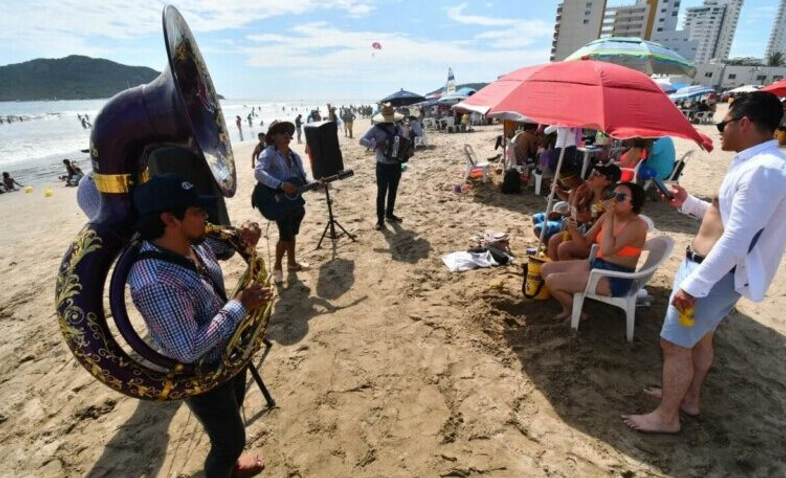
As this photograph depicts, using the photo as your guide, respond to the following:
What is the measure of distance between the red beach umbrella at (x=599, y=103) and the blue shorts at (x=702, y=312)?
4.13 feet

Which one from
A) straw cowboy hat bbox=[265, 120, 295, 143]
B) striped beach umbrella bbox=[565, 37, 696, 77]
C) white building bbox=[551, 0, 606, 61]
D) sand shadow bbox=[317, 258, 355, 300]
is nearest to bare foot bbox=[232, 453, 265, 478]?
sand shadow bbox=[317, 258, 355, 300]

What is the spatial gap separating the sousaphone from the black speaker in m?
3.26

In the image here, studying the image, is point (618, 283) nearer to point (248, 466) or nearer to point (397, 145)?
point (248, 466)

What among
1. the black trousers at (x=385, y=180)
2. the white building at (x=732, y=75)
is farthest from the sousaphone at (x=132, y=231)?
the white building at (x=732, y=75)

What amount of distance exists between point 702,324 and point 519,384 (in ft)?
4.45

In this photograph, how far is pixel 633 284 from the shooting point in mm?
3348

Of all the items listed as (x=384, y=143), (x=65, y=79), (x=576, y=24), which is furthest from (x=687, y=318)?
(x=65, y=79)

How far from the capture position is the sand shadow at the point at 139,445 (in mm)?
2551

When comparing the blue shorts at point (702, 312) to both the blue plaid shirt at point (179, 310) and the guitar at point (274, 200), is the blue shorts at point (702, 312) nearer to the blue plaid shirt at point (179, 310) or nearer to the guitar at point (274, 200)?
the blue plaid shirt at point (179, 310)

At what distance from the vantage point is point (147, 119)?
6.32ft

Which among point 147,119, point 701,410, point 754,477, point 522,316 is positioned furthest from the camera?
point 522,316

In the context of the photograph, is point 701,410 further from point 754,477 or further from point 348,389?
point 348,389

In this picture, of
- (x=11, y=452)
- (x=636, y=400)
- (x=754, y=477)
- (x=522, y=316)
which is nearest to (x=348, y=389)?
(x=522, y=316)

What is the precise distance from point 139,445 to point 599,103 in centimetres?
452
